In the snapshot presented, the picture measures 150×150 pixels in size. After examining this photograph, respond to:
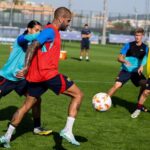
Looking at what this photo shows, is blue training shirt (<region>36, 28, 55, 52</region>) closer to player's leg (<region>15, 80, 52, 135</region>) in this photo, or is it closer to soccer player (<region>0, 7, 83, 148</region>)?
soccer player (<region>0, 7, 83, 148</region>)

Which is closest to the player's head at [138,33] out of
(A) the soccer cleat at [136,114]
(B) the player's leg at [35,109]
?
(A) the soccer cleat at [136,114]

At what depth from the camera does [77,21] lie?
68188mm

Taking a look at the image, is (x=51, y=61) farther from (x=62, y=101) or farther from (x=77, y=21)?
(x=77, y=21)

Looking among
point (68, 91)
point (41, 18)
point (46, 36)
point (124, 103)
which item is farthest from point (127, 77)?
point (41, 18)

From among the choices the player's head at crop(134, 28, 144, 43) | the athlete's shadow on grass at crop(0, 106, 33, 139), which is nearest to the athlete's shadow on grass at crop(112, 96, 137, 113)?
the player's head at crop(134, 28, 144, 43)

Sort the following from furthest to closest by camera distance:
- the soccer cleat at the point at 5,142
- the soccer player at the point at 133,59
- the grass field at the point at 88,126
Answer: the soccer player at the point at 133,59 → the grass field at the point at 88,126 → the soccer cleat at the point at 5,142

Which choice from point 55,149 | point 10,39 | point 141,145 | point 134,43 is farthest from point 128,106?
point 10,39

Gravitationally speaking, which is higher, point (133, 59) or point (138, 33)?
point (138, 33)

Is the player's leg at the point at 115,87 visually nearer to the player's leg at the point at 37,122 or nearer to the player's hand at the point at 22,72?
the player's leg at the point at 37,122

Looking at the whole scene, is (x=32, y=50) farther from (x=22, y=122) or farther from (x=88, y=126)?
(x=88, y=126)

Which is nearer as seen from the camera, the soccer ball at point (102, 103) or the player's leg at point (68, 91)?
the player's leg at point (68, 91)

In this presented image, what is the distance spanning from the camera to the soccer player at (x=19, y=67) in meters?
7.45

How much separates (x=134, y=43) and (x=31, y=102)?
407cm

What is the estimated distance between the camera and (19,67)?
7605mm
